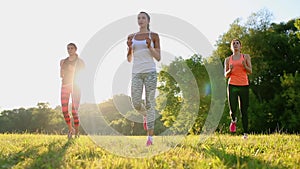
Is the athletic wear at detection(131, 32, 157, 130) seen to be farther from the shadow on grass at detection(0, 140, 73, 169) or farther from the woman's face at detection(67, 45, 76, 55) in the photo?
the woman's face at detection(67, 45, 76, 55)

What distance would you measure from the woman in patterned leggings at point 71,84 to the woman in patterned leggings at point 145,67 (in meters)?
2.00

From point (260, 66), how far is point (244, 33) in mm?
3969

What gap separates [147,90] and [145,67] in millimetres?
377

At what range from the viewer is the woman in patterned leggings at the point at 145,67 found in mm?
5223

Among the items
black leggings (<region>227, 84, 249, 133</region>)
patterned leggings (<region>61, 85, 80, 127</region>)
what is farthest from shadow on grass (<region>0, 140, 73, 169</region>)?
black leggings (<region>227, 84, 249, 133</region>)

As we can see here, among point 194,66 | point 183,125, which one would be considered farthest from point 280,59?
point 183,125

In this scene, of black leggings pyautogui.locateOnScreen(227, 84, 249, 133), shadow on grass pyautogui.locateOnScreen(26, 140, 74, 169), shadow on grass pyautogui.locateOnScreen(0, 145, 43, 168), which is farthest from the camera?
black leggings pyautogui.locateOnScreen(227, 84, 249, 133)

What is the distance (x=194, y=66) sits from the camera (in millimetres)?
28875

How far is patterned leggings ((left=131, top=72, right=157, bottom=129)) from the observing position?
5.27 m

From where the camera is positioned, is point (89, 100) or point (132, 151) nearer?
point (132, 151)

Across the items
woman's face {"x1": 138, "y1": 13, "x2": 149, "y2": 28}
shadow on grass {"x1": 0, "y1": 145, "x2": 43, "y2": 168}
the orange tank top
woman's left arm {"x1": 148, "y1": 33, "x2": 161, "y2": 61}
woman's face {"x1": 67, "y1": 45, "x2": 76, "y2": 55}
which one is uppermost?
woman's face {"x1": 138, "y1": 13, "x2": 149, "y2": 28}

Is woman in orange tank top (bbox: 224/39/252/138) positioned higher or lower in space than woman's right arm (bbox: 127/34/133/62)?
lower

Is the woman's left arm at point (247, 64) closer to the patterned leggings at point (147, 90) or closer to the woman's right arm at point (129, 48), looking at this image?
the patterned leggings at point (147, 90)

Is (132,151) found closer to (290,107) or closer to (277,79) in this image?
(290,107)
